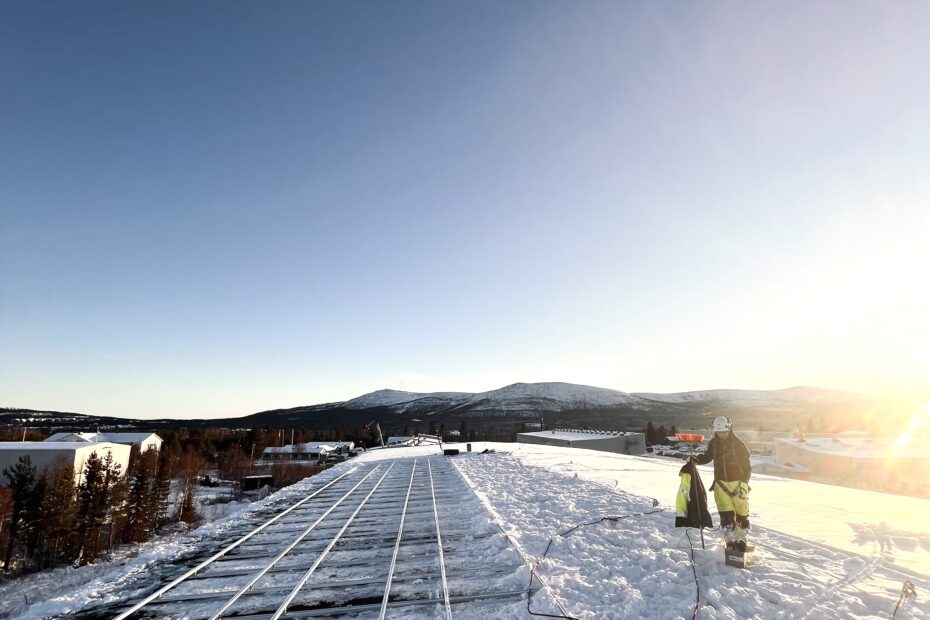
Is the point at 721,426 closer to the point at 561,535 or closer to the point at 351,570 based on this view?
the point at 561,535

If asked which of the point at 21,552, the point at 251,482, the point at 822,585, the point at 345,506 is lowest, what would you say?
the point at 21,552

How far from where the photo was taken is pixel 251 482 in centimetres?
6644

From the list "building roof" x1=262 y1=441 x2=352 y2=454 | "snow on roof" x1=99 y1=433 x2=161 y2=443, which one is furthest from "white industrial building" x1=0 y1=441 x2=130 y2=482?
"building roof" x1=262 y1=441 x2=352 y2=454

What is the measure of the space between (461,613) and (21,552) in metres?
81.5

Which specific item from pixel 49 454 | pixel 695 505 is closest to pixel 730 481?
pixel 695 505

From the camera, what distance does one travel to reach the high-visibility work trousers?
25.5 ft

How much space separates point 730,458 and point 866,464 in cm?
4451

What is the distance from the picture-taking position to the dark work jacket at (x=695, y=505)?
27.5 ft

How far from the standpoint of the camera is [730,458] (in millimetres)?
8094

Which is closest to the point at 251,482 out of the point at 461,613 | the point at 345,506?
the point at 345,506

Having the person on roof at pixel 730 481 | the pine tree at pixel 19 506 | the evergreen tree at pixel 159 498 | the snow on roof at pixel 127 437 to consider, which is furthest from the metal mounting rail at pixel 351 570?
the snow on roof at pixel 127 437

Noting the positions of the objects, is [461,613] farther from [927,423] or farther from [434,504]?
[927,423]

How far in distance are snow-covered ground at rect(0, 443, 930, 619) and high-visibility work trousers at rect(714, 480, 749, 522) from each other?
86cm

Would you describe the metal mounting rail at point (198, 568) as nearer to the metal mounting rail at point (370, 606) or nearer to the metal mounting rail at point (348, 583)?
the metal mounting rail at point (348, 583)
